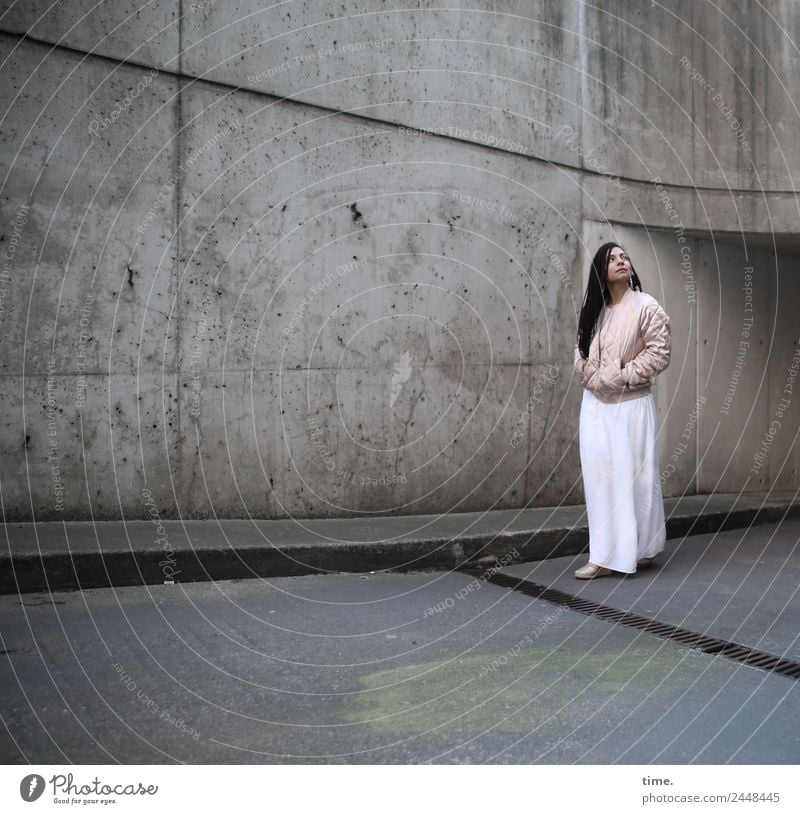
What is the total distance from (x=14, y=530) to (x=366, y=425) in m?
2.29

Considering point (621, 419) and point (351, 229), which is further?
point (351, 229)

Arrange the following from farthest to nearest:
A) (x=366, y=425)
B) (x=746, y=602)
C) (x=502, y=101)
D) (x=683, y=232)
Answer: (x=683, y=232), (x=502, y=101), (x=366, y=425), (x=746, y=602)

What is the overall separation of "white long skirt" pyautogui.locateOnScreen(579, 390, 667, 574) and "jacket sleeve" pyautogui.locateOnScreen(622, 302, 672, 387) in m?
0.19

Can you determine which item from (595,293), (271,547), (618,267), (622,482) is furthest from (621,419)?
(271,547)

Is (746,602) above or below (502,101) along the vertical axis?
below

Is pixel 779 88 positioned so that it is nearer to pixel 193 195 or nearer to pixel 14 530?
pixel 193 195

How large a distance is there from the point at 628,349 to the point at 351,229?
6.83 feet

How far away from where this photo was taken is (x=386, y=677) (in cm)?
323

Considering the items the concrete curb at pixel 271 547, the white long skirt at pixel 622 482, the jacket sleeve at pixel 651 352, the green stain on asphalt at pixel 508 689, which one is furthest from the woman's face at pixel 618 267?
the green stain on asphalt at pixel 508 689

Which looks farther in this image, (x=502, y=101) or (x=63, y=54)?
(x=502, y=101)

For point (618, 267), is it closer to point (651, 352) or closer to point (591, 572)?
point (651, 352)

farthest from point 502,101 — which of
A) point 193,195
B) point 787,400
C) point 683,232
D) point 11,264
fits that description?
point 787,400

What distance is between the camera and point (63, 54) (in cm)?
515

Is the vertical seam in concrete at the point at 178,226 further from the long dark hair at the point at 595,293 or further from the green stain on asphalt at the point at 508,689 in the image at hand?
the green stain on asphalt at the point at 508,689
